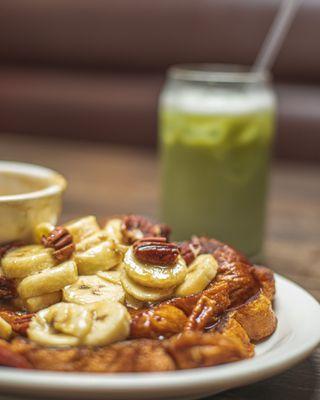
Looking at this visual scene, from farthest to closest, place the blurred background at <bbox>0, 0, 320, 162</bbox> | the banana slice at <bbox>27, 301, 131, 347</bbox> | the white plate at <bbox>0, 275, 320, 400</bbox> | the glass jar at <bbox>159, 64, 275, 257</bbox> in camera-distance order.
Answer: the blurred background at <bbox>0, 0, 320, 162</bbox>, the glass jar at <bbox>159, 64, 275, 257</bbox>, the banana slice at <bbox>27, 301, 131, 347</bbox>, the white plate at <bbox>0, 275, 320, 400</bbox>

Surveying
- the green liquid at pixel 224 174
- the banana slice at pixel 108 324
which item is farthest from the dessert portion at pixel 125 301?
the green liquid at pixel 224 174

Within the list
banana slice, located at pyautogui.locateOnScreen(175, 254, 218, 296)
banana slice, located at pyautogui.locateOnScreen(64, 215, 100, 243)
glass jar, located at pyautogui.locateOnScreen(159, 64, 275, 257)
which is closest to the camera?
banana slice, located at pyautogui.locateOnScreen(175, 254, 218, 296)

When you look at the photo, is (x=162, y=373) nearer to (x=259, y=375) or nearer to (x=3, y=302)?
(x=259, y=375)

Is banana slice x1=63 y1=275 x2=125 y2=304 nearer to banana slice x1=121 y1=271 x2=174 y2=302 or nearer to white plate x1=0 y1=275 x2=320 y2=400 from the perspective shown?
banana slice x1=121 y1=271 x2=174 y2=302

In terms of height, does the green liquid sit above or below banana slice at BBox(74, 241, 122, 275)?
below

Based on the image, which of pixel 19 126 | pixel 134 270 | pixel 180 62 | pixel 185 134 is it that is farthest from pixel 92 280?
pixel 19 126

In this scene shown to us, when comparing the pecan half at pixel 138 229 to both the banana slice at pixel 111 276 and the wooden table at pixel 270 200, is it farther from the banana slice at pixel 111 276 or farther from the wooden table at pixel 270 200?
the wooden table at pixel 270 200

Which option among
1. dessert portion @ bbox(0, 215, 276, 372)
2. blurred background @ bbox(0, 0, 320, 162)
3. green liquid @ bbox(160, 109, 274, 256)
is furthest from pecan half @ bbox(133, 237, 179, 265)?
blurred background @ bbox(0, 0, 320, 162)
